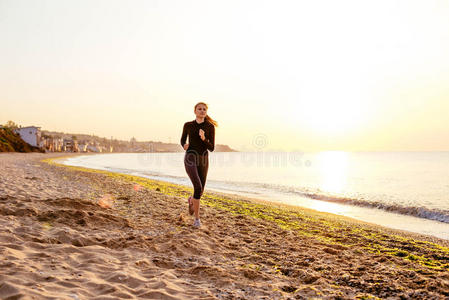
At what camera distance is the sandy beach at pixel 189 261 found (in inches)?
126

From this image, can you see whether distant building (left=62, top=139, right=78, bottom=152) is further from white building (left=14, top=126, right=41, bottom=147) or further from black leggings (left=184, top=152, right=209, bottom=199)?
black leggings (left=184, top=152, right=209, bottom=199)

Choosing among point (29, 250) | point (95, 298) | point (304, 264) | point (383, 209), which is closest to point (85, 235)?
point (29, 250)

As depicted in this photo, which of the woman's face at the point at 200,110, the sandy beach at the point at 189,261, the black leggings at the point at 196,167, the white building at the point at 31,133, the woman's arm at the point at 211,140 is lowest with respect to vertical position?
the sandy beach at the point at 189,261

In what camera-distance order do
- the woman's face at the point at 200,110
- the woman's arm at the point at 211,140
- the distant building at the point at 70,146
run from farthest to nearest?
the distant building at the point at 70,146 < the woman's arm at the point at 211,140 < the woman's face at the point at 200,110

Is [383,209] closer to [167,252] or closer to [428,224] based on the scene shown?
[428,224]

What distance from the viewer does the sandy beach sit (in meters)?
3.20

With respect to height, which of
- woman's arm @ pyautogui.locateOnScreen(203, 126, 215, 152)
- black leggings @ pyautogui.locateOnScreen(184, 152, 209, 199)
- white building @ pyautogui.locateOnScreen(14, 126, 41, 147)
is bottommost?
black leggings @ pyautogui.locateOnScreen(184, 152, 209, 199)

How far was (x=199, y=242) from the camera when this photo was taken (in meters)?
5.21

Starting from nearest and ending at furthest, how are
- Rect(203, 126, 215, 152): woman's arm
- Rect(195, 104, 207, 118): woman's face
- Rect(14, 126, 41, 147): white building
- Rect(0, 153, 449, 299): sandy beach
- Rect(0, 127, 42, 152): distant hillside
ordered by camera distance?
Rect(0, 153, 449, 299): sandy beach → Rect(195, 104, 207, 118): woman's face → Rect(203, 126, 215, 152): woman's arm → Rect(0, 127, 42, 152): distant hillside → Rect(14, 126, 41, 147): white building

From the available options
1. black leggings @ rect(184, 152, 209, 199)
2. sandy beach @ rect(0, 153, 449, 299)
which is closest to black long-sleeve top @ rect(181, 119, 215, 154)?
black leggings @ rect(184, 152, 209, 199)

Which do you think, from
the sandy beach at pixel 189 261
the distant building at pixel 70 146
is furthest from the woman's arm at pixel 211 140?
the distant building at pixel 70 146

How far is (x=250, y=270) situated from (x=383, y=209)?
14372 millimetres

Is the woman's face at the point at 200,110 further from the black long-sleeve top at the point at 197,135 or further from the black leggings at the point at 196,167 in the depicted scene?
the black leggings at the point at 196,167

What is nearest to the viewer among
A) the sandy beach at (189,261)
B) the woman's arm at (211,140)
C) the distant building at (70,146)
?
the sandy beach at (189,261)
